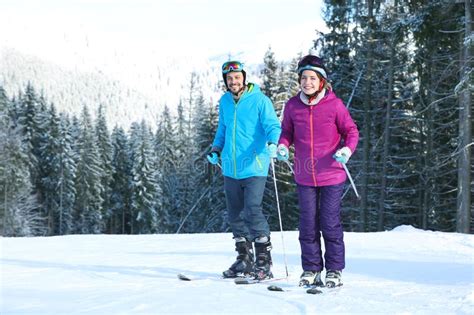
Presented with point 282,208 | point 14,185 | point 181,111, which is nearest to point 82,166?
point 14,185

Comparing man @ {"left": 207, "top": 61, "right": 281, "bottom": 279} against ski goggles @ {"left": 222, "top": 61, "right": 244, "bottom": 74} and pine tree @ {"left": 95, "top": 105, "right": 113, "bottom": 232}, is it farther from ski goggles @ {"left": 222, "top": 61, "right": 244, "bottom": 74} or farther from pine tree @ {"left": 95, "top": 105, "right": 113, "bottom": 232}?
pine tree @ {"left": 95, "top": 105, "right": 113, "bottom": 232}

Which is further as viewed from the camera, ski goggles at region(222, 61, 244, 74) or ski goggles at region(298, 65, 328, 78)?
ski goggles at region(222, 61, 244, 74)

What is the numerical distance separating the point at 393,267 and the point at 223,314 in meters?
3.08

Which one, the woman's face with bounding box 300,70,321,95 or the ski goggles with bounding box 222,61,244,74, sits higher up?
the ski goggles with bounding box 222,61,244,74

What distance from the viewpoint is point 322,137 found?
488 cm

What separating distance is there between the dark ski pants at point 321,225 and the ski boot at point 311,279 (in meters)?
0.04

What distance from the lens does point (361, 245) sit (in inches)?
318

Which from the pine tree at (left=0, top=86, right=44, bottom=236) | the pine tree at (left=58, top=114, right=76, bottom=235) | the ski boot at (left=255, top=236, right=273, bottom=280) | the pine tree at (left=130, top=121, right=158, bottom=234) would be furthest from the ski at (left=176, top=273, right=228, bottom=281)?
the pine tree at (left=130, top=121, right=158, bottom=234)

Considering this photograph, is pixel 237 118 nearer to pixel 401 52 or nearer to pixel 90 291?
pixel 90 291

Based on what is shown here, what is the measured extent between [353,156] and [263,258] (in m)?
20.3

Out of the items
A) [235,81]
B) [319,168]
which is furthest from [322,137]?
[235,81]

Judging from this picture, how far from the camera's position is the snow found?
3.88 m

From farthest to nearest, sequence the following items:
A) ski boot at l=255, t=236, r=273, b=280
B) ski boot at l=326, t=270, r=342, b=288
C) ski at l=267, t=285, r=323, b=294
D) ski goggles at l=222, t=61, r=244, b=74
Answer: ski goggles at l=222, t=61, r=244, b=74 < ski boot at l=255, t=236, r=273, b=280 < ski boot at l=326, t=270, r=342, b=288 < ski at l=267, t=285, r=323, b=294

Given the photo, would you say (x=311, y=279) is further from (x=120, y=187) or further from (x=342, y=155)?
(x=120, y=187)
